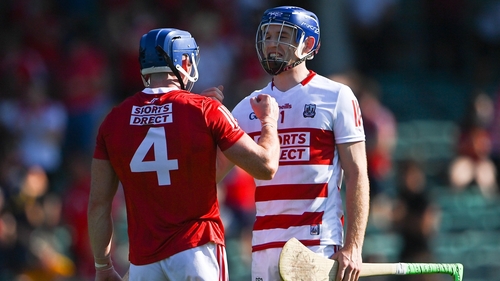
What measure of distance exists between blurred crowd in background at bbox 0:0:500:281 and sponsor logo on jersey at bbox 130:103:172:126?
4.38 meters

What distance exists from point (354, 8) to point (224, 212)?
205 inches

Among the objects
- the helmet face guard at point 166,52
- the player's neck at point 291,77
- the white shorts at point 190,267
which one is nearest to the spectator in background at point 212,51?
the player's neck at point 291,77

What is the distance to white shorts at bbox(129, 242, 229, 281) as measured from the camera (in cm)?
536

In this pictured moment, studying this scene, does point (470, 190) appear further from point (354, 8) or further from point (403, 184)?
point (354, 8)

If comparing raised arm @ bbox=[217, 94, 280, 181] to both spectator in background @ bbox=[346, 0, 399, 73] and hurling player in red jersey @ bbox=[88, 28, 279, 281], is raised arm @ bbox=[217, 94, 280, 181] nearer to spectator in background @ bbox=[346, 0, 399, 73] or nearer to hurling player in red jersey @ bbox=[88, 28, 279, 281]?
hurling player in red jersey @ bbox=[88, 28, 279, 281]

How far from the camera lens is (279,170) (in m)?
5.74

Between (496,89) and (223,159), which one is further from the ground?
(496,89)

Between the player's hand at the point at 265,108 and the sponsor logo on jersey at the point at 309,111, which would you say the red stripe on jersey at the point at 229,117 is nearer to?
the player's hand at the point at 265,108

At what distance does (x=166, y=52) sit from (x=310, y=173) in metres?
1.08

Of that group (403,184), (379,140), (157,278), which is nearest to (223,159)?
(157,278)

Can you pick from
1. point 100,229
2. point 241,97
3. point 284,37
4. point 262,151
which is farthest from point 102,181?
point 241,97

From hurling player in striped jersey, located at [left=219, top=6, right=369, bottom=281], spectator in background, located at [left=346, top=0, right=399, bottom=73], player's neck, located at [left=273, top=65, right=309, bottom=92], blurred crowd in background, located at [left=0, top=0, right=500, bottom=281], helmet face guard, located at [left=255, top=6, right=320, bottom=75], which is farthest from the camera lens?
spectator in background, located at [left=346, top=0, right=399, bottom=73]

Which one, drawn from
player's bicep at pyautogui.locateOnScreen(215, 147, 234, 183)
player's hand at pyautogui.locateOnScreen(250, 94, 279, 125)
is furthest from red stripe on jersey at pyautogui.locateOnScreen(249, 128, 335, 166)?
player's bicep at pyautogui.locateOnScreen(215, 147, 234, 183)

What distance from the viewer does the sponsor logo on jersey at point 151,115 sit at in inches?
215
